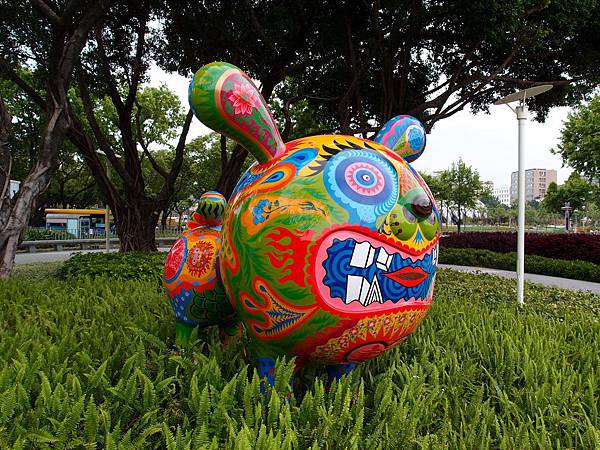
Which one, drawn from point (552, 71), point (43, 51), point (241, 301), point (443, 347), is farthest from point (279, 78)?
point (241, 301)

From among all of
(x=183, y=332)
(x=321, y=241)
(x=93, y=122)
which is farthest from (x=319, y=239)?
(x=93, y=122)

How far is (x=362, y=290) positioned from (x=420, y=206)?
0.42 meters

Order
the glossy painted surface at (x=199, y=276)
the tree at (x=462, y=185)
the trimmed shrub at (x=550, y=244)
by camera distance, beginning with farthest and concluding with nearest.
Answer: the tree at (x=462, y=185)
the trimmed shrub at (x=550, y=244)
the glossy painted surface at (x=199, y=276)

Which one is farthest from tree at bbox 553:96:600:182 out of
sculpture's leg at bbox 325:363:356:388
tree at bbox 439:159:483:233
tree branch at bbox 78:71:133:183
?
sculpture's leg at bbox 325:363:356:388

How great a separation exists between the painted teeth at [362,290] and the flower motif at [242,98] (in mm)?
805

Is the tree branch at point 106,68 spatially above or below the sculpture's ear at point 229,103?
above

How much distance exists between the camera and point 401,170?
1.85m

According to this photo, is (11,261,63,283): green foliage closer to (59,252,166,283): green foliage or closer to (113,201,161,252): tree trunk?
(59,252,166,283): green foliage

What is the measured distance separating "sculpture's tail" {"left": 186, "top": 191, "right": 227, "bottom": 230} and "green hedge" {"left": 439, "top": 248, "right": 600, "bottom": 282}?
9.95m

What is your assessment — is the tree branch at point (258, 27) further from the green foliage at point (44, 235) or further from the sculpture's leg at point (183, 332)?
the green foliage at point (44, 235)

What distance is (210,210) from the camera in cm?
256

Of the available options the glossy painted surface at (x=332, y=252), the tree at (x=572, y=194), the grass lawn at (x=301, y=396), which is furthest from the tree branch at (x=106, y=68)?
the tree at (x=572, y=194)

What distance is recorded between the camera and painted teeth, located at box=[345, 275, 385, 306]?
1.66m

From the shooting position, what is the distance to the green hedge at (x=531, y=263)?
984 cm
